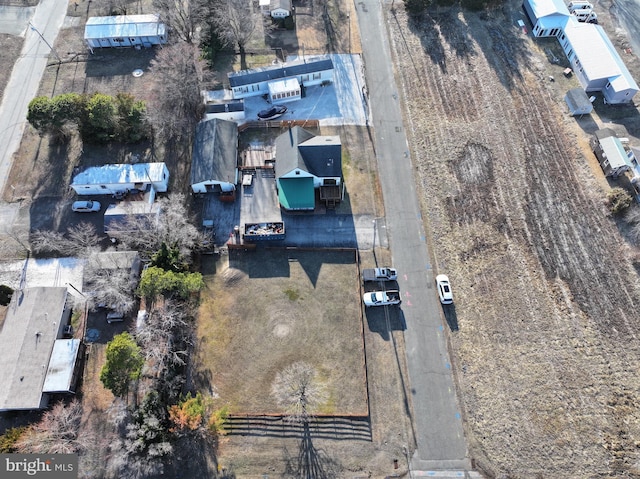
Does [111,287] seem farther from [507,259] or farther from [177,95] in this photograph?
[507,259]

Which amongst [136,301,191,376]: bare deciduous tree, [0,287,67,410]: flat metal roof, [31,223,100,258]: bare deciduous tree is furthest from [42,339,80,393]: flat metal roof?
[31,223,100,258]: bare deciduous tree

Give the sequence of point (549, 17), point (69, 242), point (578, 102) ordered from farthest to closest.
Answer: point (549, 17), point (578, 102), point (69, 242)

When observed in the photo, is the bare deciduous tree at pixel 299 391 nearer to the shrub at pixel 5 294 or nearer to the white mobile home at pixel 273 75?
the shrub at pixel 5 294

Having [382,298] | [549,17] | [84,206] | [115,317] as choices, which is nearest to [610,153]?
[549,17]

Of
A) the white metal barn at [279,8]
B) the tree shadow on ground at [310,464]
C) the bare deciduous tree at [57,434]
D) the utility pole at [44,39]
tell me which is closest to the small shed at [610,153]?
the tree shadow on ground at [310,464]

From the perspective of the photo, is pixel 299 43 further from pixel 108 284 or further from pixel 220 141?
pixel 108 284

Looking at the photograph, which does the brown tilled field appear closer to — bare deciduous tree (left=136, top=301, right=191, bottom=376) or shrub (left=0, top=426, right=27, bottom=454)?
shrub (left=0, top=426, right=27, bottom=454)
